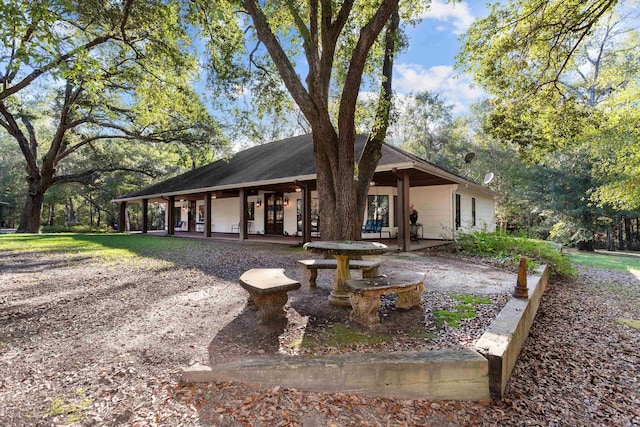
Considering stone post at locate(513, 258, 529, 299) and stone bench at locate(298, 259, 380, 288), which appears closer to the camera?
stone post at locate(513, 258, 529, 299)

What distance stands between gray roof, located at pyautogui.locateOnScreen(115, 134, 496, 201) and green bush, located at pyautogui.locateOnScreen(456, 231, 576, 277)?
242 cm

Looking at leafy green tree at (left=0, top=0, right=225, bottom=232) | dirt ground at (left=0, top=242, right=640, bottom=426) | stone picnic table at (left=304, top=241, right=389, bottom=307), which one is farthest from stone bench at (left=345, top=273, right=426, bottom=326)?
leafy green tree at (left=0, top=0, right=225, bottom=232)

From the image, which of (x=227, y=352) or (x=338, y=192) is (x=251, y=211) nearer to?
(x=338, y=192)

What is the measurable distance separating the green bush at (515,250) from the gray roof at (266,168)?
2.42 meters

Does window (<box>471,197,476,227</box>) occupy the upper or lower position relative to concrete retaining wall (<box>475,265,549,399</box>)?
upper

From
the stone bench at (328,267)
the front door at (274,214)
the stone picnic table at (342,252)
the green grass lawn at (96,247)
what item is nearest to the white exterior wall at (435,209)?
the front door at (274,214)

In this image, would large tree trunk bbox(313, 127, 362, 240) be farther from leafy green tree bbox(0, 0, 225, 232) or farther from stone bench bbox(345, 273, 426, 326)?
leafy green tree bbox(0, 0, 225, 232)

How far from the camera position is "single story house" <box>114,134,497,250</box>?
10.7m

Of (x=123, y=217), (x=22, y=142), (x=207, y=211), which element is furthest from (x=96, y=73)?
(x=123, y=217)

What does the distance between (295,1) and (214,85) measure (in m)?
3.12

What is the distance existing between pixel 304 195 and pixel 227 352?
28.7 ft

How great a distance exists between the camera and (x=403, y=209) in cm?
950

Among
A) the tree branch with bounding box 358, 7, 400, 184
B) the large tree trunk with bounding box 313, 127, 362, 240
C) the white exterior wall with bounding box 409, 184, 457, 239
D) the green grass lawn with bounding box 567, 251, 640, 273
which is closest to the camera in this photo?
the large tree trunk with bounding box 313, 127, 362, 240

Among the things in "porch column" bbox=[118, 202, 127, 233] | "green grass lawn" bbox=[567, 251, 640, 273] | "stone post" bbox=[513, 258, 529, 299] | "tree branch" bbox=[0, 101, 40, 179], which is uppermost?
"tree branch" bbox=[0, 101, 40, 179]
